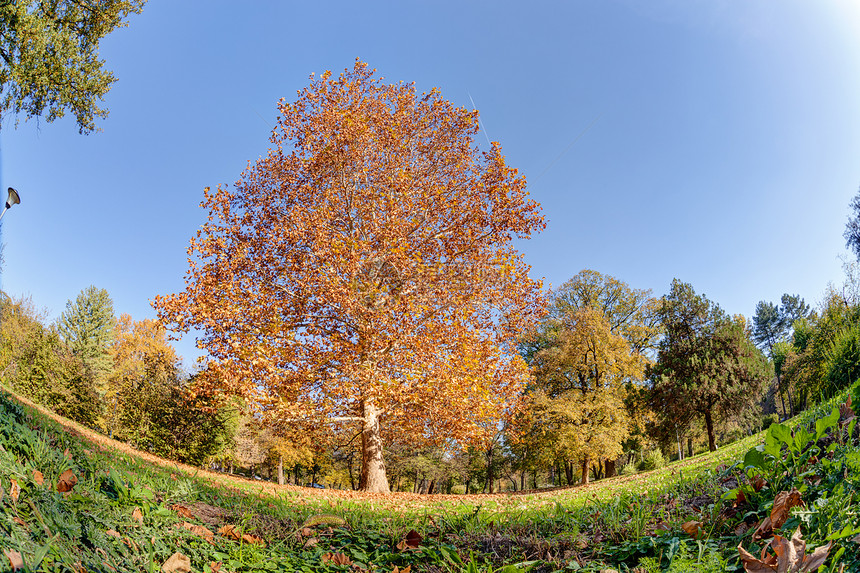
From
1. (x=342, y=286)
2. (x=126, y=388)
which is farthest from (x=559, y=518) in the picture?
(x=126, y=388)

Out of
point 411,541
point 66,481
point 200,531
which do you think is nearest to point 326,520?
point 411,541

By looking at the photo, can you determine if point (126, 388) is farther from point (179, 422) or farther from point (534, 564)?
point (534, 564)

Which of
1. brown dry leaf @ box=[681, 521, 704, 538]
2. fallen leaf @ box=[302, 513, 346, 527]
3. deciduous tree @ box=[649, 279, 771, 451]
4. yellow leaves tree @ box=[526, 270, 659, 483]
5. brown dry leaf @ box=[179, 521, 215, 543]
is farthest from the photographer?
deciduous tree @ box=[649, 279, 771, 451]

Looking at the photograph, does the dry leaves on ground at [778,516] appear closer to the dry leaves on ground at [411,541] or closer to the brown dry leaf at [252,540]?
the dry leaves on ground at [411,541]

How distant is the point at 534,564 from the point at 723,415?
25862 millimetres

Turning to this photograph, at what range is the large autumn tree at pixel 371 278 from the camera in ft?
34.0

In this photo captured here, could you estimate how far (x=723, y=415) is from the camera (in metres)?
23.0

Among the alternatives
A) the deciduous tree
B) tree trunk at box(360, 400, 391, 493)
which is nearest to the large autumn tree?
tree trunk at box(360, 400, 391, 493)

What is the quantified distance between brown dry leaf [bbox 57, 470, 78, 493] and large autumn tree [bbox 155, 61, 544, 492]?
295 inches

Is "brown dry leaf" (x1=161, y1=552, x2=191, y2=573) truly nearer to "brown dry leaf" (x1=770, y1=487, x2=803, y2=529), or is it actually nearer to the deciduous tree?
"brown dry leaf" (x1=770, y1=487, x2=803, y2=529)

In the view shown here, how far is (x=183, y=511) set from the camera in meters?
2.77

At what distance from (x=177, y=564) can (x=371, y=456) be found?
10.0 m

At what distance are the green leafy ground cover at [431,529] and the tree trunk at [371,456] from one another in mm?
8507

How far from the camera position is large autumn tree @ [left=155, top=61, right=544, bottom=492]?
10367 millimetres
